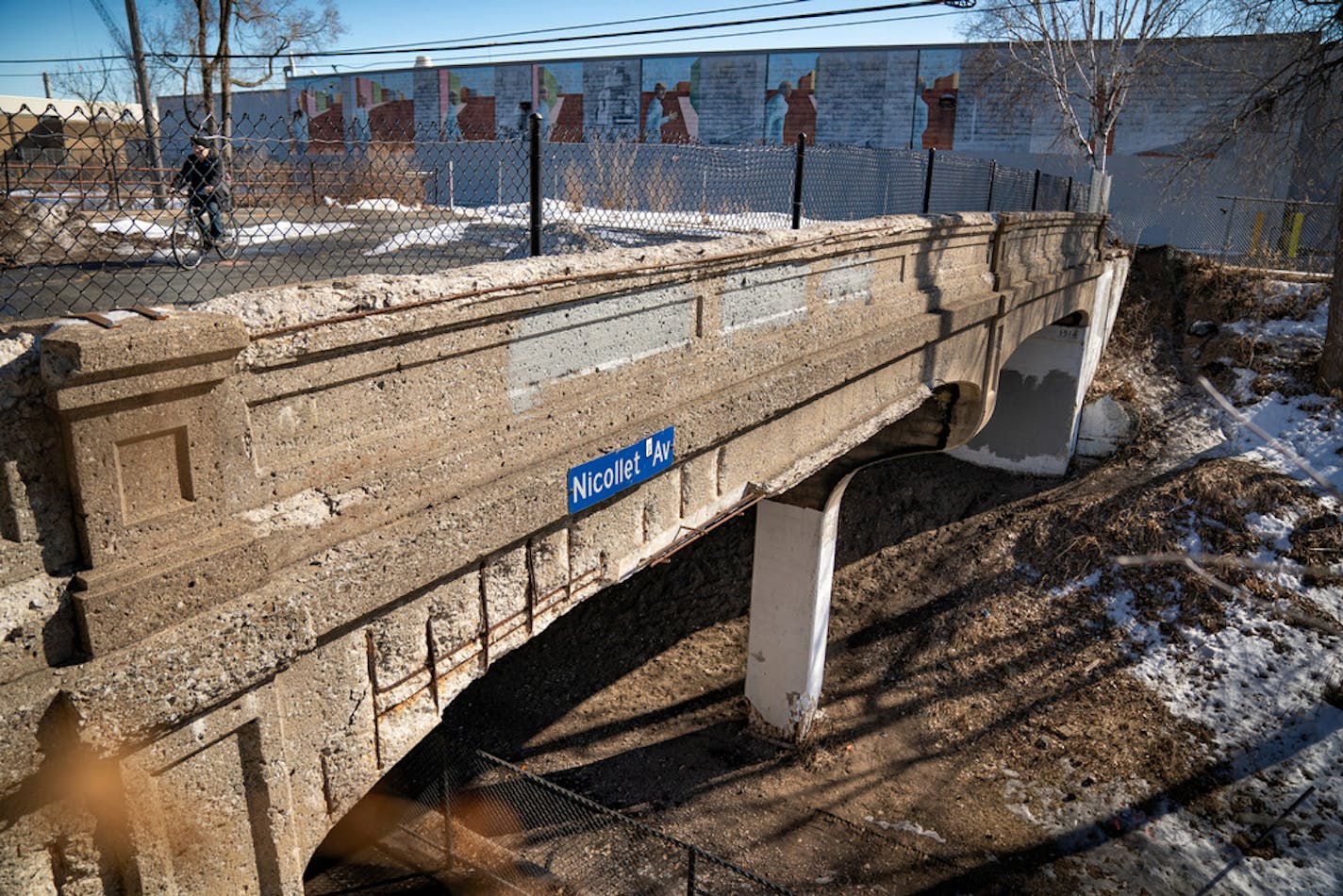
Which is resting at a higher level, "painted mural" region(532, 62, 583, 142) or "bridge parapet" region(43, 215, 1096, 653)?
"painted mural" region(532, 62, 583, 142)

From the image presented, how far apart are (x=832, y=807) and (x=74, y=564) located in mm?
9647

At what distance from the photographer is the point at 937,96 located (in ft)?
82.9

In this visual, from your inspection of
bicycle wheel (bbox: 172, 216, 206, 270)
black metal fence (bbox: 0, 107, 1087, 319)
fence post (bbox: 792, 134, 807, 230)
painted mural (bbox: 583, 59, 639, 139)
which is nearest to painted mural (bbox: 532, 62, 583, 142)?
painted mural (bbox: 583, 59, 639, 139)

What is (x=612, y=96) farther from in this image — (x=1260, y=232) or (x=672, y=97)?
(x=1260, y=232)

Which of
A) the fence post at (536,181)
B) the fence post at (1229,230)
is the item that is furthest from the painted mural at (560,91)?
the fence post at (536,181)

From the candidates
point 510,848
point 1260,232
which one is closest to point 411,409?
point 510,848

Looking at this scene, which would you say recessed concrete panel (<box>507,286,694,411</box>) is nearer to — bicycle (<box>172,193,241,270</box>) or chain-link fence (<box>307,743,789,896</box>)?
bicycle (<box>172,193,241,270</box>)

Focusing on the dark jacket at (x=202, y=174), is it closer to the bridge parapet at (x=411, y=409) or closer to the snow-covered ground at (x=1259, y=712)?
the bridge parapet at (x=411, y=409)

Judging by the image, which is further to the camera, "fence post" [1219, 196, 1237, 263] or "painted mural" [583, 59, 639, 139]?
"painted mural" [583, 59, 639, 139]

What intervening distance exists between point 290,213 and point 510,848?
22.1 ft

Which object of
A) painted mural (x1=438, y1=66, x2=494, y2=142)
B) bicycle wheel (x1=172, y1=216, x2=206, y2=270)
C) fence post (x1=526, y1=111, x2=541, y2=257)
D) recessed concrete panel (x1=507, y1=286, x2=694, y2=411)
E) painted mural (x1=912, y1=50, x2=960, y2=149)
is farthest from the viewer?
painted mural (x1=438, y1=66, x2=494, y2=142)

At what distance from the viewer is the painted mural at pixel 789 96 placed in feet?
87.5

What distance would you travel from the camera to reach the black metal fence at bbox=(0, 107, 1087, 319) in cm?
385

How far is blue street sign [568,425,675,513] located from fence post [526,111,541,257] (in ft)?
3.50
